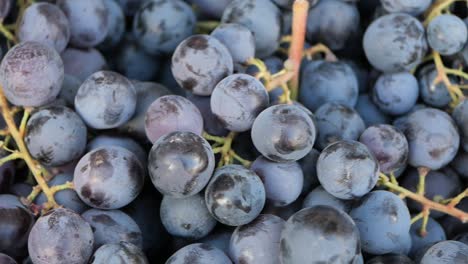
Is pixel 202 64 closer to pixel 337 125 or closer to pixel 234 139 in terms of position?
pixel 234 139

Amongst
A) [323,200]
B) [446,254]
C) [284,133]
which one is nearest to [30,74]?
[284,133]

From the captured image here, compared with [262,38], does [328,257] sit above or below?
below

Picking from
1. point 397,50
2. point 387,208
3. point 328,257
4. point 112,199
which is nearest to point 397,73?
point 397,50

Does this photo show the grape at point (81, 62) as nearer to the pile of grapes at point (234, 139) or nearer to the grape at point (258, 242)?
the pile of grapes at point (234, 139)

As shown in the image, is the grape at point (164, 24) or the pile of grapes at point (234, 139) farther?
the grape at point (164, 24)

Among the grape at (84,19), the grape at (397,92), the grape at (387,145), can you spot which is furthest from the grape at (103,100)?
the grape at (397,92)

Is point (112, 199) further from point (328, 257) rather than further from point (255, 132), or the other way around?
point (328, 257)
